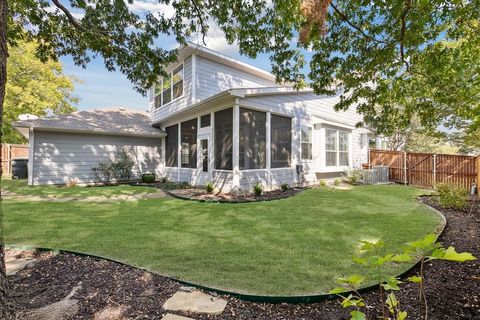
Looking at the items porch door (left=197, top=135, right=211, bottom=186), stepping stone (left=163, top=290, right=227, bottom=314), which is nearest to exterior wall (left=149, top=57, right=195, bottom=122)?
porch door (left=197, top=135, right=211, bottom=186)

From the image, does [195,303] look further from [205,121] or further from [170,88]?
[170,88]

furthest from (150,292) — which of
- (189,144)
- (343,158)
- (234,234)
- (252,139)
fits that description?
(343,158)

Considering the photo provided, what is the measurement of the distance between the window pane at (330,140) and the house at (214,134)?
0.16ft

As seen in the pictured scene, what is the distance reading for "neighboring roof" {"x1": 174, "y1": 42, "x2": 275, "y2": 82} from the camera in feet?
36.8

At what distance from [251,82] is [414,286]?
42.0ft

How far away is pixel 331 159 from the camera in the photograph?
41.9ft

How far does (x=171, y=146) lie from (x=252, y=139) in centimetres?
577

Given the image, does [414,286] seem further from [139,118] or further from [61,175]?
[139,118]

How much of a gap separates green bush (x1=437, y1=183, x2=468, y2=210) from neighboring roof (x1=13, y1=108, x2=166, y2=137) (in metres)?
12.0

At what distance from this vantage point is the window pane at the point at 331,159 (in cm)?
1256

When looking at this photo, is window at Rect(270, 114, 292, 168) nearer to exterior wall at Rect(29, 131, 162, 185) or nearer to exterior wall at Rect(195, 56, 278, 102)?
exterior wall at Rect(195, 56, 278, 102)

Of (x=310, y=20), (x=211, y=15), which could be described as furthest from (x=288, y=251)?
(x=211, y=15)

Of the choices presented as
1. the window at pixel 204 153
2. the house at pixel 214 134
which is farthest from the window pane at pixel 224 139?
the window at pixel 204 153

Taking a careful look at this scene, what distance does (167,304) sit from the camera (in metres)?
2.35
